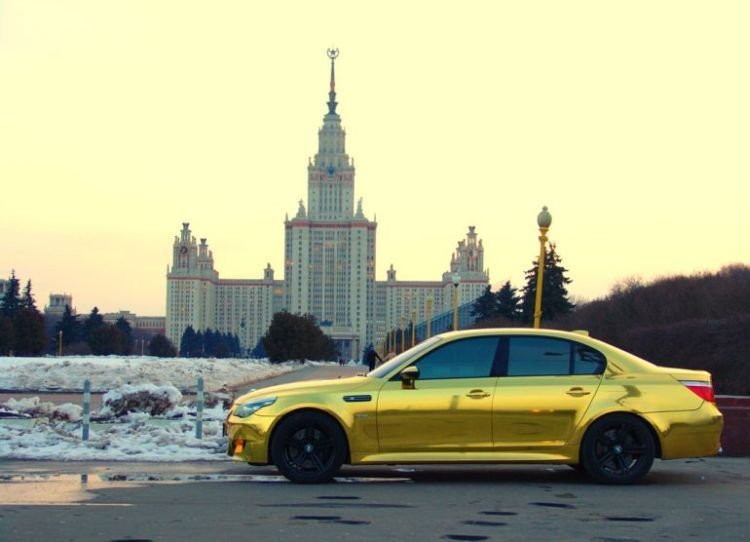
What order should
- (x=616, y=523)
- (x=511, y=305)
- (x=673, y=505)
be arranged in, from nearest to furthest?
(x=616, y=523)
(x=673, y=505)
(x=511, y=305)

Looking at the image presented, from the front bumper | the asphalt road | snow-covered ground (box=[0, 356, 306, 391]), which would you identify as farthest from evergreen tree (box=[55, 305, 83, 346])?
the front bumper

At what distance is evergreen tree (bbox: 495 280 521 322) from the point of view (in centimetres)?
9514

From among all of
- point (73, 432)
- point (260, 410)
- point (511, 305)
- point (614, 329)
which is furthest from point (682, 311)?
point (260, 410)

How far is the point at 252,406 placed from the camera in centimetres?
1095

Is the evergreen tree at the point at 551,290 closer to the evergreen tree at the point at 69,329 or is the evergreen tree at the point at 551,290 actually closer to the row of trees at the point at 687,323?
the row of trees at the point at 687,323

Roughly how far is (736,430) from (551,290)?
69539 millimetres

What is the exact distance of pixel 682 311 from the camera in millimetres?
63469

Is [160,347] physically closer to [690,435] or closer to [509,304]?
[509,304]

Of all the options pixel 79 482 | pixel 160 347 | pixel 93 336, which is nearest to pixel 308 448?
pixel 79 482

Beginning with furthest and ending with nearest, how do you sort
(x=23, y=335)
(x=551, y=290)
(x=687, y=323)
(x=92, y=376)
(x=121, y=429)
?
(x=23, y=335) < (x=551, y=290) < (x=687, y=323) < (x=92, y=376) < (x=121, y=429)

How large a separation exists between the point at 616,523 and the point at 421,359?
3.08 metres

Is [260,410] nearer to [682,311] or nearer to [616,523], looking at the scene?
[616,523]

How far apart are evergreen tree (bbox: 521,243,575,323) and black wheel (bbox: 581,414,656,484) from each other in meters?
69.7

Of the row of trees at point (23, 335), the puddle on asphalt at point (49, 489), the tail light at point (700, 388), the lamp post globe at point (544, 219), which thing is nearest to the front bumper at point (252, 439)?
the puddle on asphalt at point (49, 489)
